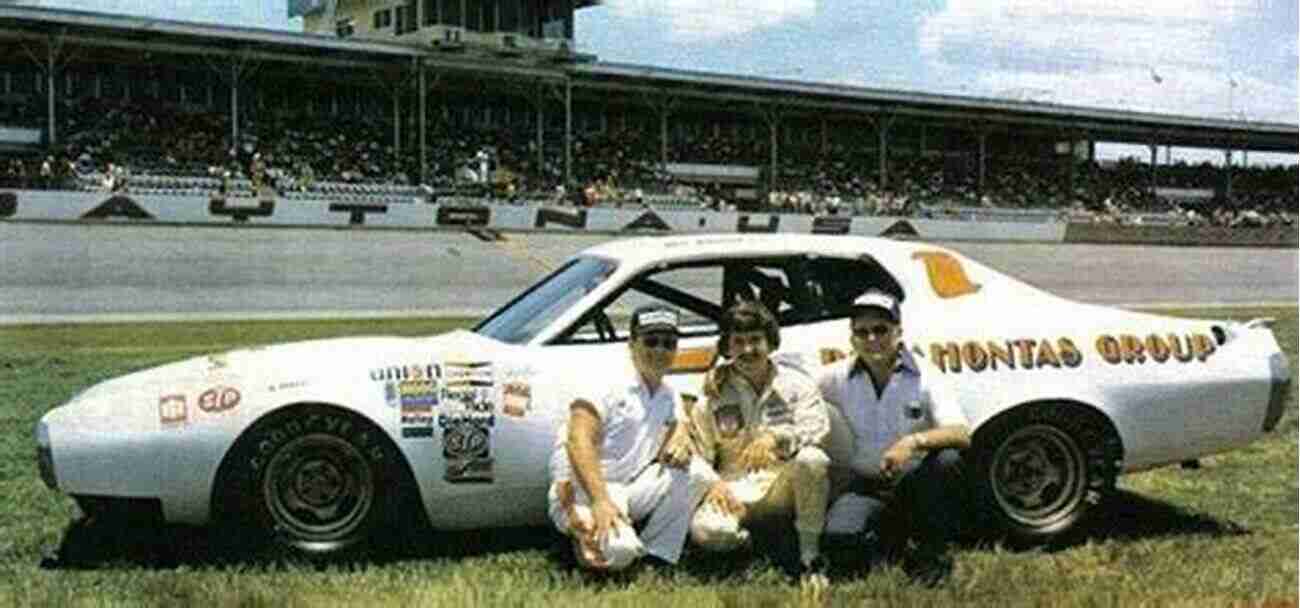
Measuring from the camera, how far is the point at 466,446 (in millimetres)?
5062

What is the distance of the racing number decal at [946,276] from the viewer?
18.6ft

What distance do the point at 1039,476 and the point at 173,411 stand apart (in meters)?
2.95

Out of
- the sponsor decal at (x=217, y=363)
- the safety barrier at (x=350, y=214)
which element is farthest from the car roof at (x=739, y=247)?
the safety barrier at (x=350, y=214)

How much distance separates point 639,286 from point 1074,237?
10087 mm

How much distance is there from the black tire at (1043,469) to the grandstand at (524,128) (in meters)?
1.66

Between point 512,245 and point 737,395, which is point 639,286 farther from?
point 512,245

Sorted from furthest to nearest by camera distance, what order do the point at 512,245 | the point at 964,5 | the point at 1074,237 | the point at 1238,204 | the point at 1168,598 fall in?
1. the point at 512,245
2. the point at 1074,237
3. the point at 1238,204
4. the point at 964,5
5. the point at 1168,598

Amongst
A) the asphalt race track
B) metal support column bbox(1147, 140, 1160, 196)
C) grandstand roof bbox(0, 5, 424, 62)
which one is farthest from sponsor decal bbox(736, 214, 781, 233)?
grandstand roof bbox(0, 5, 424, 62)

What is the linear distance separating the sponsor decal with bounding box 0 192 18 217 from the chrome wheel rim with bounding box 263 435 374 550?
642 inches

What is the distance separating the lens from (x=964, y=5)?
244 inches

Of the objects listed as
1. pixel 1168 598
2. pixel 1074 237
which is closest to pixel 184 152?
pixel 1074 237

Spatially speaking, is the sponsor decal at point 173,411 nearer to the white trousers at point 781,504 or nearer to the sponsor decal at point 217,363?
the sponsor decal at point 217,363

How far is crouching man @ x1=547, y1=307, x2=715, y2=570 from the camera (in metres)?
4.73

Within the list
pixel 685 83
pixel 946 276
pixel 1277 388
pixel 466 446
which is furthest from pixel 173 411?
pixel 685 83
